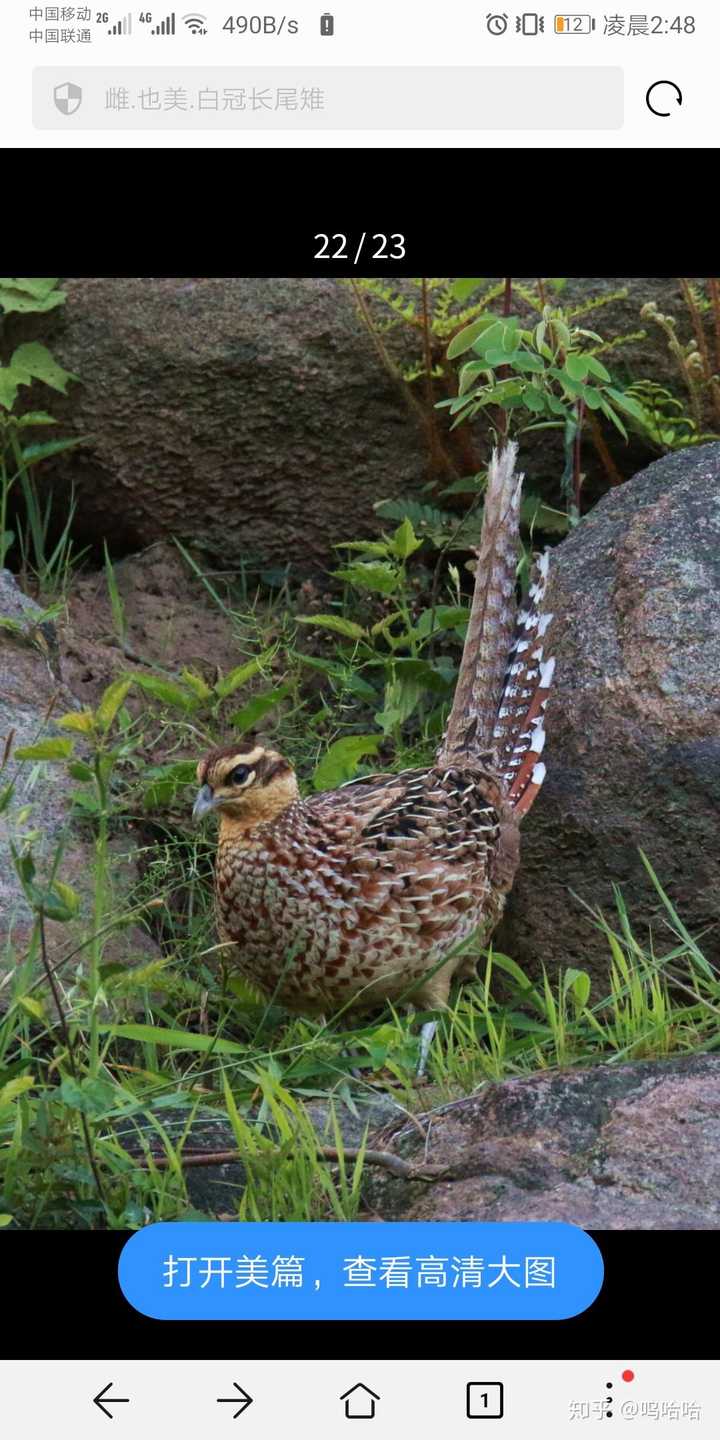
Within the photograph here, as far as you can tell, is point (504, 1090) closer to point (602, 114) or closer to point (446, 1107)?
point (446, 1107)

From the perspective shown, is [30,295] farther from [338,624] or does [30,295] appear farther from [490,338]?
[490,338]

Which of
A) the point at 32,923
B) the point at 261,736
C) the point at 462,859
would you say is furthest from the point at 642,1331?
the point at 261,736

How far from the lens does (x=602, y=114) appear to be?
3.37 m

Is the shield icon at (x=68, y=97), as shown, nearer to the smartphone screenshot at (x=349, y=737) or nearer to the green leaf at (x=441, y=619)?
the smartphone screenshot at (x=349, y=737)

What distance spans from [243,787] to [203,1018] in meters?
0.57

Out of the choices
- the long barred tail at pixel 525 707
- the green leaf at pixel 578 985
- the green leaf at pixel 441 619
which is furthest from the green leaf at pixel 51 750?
the green leaf at pixel 441 619

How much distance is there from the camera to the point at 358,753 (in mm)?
4867

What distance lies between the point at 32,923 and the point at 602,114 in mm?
2256

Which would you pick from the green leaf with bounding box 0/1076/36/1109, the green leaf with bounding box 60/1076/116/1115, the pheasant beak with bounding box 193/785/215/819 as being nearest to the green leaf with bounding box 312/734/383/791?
the pheasant beak with bounding box 193/785/215/819

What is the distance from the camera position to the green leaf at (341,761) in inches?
192

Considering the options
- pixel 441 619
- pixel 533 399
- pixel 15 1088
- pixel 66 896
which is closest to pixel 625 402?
pixel 533 399

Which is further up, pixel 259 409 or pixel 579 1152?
pixel 259 409

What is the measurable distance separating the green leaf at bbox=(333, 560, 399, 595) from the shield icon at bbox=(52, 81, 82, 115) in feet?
6.72

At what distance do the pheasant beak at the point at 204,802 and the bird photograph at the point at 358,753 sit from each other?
0.04ft
